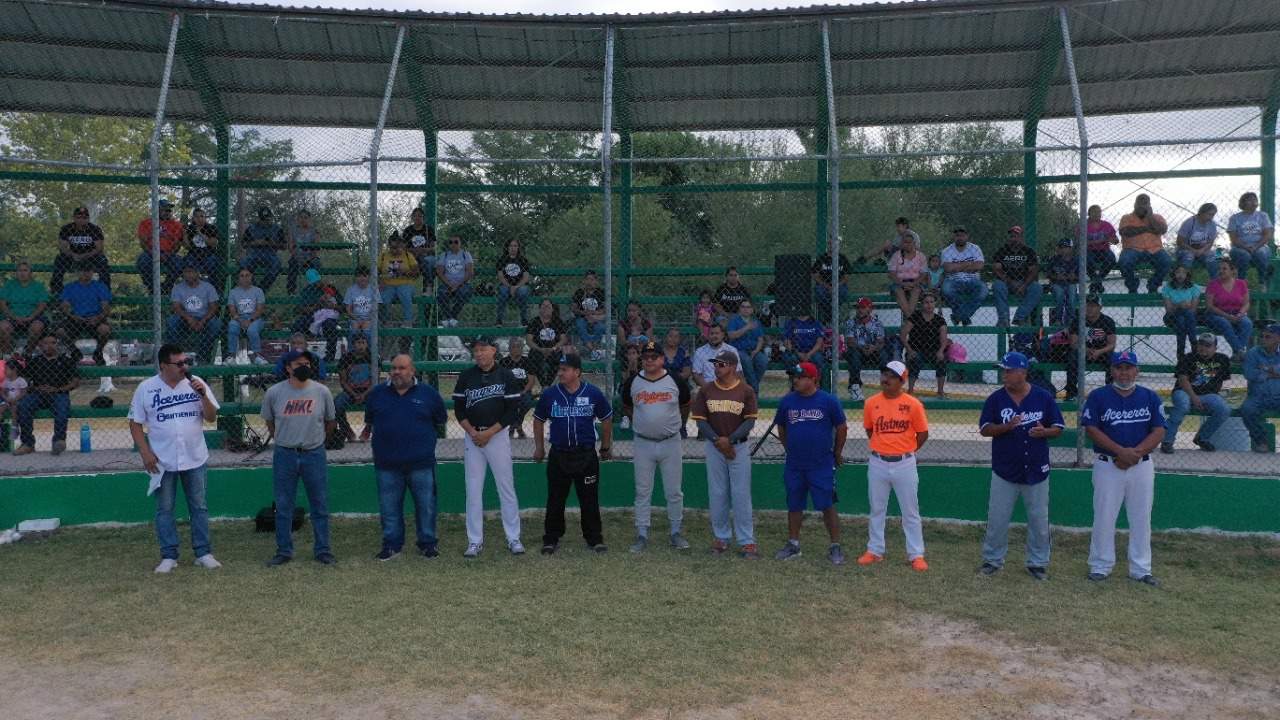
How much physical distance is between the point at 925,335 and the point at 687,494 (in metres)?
3.48

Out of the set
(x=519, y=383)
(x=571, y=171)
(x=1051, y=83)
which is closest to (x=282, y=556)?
(x=519, y=383)

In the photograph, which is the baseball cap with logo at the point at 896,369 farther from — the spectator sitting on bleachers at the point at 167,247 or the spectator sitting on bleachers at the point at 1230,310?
the spectator sitting on bleachers at the point at 167,247

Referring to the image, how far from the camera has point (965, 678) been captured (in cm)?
630

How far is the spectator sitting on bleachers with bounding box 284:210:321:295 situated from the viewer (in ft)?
45.1

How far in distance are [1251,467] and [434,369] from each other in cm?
860

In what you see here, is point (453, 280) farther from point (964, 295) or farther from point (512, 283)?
point (964, 295)

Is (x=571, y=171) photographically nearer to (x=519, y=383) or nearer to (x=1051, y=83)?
(x=1051, y=83)

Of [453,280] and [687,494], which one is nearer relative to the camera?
[687,494]

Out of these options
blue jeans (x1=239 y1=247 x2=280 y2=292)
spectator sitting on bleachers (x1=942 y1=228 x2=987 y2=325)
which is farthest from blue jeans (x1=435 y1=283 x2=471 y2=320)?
spectator sitting on bleachers (x1=942 y1=228 x2=987 y2=325)

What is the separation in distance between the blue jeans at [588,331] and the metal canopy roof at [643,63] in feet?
9.82

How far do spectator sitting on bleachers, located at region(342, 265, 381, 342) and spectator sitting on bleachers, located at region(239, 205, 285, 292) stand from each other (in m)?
1.09

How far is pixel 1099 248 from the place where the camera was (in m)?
13.1

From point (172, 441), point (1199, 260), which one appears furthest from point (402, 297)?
point (1199, 260)

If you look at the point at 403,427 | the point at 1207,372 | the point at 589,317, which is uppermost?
the point at 589,317
